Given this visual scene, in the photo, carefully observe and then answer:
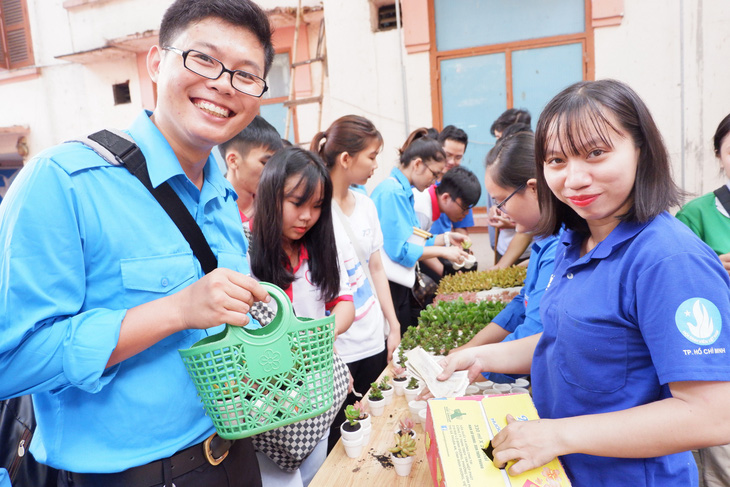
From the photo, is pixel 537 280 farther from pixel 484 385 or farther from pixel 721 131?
pixel 721 131

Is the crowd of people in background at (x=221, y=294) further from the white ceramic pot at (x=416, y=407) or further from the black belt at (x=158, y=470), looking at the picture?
the white ceramic pot at (x=416, y=407)

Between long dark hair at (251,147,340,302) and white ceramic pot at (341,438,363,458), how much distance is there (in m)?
0.82

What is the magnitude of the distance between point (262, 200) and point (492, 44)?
492 centimetres

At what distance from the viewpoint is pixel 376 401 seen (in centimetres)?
192

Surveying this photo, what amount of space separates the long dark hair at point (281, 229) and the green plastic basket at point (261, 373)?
1.05 metres

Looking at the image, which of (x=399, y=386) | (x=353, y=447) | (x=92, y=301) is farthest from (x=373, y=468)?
(x=92, y=301)

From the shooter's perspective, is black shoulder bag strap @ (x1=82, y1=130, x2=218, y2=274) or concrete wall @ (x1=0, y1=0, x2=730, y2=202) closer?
black shoulder bag strap @ (x1=82, y1=130, x2=218, y2=274)

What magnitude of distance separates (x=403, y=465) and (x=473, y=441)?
0.40m

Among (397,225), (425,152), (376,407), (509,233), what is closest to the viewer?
(376,407)

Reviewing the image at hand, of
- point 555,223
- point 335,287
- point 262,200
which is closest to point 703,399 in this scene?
point 555,223

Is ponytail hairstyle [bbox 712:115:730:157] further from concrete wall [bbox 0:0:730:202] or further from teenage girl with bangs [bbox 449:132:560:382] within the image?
concrete wall [bbox 0:0:730:202]

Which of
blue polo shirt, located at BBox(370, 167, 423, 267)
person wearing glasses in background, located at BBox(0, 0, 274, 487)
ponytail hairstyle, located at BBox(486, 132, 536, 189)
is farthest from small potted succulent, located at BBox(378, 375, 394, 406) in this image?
blue polo shirt, located at BBox(370, 167, 423, 267)

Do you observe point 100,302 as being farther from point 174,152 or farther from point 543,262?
point 543,262

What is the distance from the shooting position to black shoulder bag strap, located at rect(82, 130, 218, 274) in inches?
44.6
